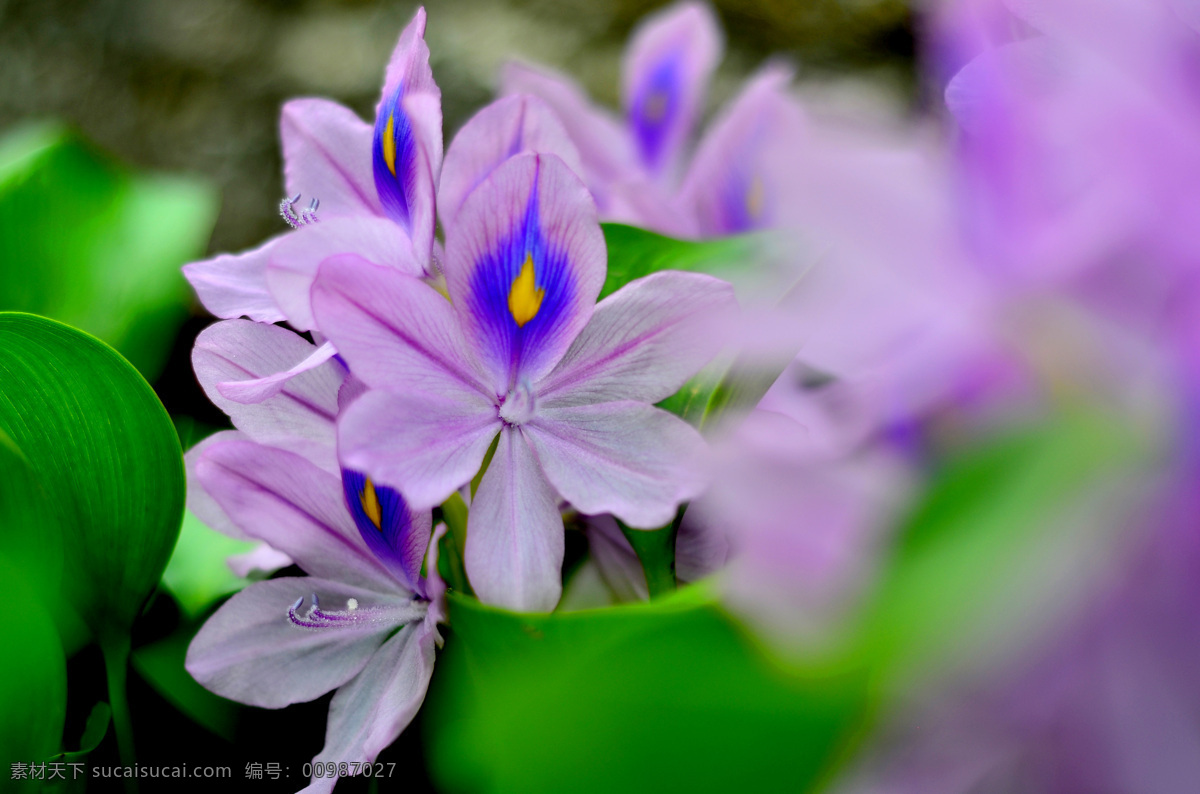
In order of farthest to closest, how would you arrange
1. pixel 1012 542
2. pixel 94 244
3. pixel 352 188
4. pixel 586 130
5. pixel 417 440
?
pixel 94 244, pixel 586 130, pixel 352 188, pixel 417 440, pixel 1012 542

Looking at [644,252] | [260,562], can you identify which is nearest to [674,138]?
[644,252]

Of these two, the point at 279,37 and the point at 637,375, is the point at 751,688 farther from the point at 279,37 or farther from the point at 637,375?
the point at 279,37

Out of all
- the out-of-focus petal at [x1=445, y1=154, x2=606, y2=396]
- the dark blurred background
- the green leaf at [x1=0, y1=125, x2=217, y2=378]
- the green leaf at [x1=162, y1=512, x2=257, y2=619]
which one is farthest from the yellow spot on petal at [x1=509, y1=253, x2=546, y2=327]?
the dark blurred background

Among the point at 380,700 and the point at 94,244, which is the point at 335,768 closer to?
the point at 380,700

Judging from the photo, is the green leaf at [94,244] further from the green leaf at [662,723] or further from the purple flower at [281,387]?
the green leaf at [662,723]

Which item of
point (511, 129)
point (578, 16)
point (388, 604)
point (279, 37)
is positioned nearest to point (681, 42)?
point (511, 129)

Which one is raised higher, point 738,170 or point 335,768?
point 738,170
